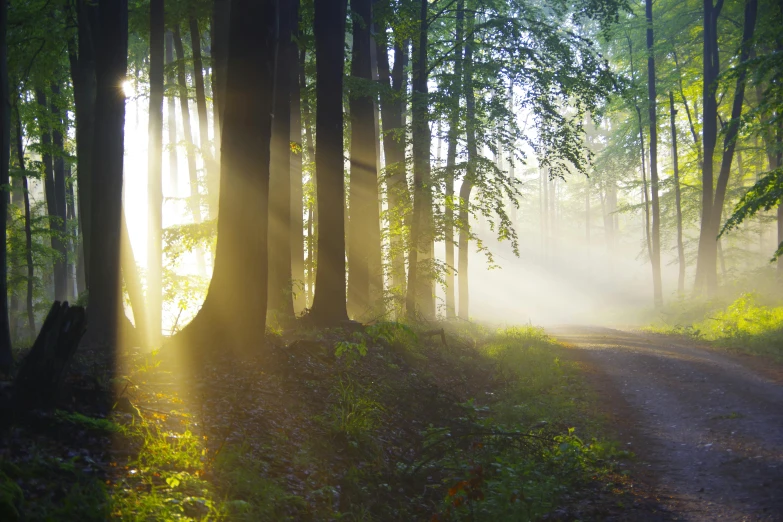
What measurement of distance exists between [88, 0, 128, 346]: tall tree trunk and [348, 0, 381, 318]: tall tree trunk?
5415 mm

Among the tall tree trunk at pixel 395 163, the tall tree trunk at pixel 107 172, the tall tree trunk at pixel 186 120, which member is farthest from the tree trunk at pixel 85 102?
the tall tree trunk at pixel 395 163

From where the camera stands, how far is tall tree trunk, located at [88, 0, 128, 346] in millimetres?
10969

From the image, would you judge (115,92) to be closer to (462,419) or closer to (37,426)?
(37,426)

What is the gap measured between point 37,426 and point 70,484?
3.30 feet

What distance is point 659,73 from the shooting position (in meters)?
30.7

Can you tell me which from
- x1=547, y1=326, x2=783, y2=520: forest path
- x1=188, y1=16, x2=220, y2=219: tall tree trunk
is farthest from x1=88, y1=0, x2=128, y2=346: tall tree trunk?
x1=547, y1=326, x2=783, y2=520: forest path

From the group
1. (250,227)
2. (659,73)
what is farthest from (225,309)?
(659,73)

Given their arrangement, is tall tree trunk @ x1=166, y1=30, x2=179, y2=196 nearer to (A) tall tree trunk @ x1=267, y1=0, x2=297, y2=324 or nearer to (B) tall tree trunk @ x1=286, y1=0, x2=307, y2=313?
(B) tall tree trunk @ x1=286, y1=0, x2=307, y2=313

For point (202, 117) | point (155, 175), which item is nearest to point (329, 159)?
point (155, 175)

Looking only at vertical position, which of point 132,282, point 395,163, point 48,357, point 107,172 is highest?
point 395,163

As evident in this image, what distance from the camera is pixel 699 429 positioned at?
26.8 ft

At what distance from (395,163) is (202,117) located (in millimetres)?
5504

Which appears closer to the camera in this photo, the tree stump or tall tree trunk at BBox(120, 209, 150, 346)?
the tree stump

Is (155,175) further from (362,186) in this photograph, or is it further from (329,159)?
(329,159)
